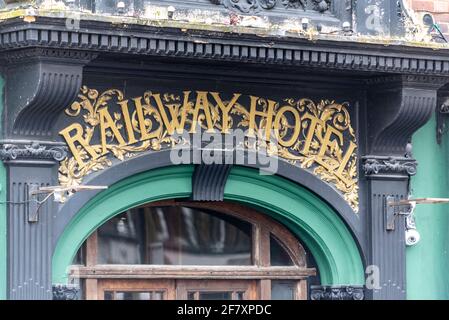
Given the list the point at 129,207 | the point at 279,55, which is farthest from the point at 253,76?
the point at 129,207

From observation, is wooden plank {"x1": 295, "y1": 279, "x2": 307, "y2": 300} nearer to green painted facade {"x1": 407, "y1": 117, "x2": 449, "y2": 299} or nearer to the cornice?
green painted facade {"x1": 407, "y1": 117, "x2": 449, "y2": 299}

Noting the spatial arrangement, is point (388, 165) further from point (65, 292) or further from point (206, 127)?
Result: point (65, 292)

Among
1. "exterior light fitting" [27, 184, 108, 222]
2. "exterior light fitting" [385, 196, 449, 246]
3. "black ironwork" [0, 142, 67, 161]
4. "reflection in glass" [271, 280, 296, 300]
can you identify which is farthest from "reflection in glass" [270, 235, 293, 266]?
"black ironwork" [0, 142, 67, 161]

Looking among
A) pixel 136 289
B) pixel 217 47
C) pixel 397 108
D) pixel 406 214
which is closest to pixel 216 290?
pixel 136 289

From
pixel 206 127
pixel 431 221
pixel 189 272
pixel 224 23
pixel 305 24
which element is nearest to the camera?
pixel 224 23

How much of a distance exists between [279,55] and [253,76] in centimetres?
54

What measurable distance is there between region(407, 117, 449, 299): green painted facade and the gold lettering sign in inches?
21.7

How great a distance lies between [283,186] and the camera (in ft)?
36.6

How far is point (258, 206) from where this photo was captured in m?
11.2

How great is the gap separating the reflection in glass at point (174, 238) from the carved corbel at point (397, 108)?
114 centimetres

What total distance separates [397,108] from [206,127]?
4.51 feet

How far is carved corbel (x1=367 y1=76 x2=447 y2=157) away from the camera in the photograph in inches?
436
